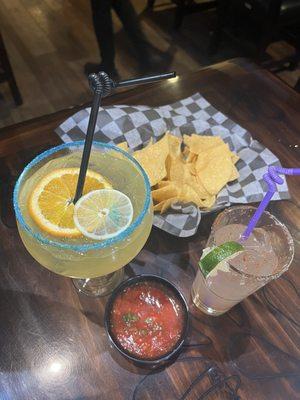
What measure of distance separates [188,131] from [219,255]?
0.62 meters

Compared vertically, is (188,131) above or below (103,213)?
below

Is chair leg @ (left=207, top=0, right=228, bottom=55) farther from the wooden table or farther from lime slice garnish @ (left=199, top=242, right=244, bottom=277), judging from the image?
lime slice garnish @ (left=199, top=242, right=244, bottom=277)

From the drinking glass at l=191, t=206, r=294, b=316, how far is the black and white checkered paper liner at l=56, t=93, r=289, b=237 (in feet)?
0.53

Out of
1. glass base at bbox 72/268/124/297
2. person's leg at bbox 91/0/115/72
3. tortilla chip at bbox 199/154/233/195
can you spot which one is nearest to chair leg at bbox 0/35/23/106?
person's leg at bbox 91/0/115/72

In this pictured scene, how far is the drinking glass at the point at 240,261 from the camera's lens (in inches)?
31.0

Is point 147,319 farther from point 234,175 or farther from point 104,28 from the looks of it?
point 104,28

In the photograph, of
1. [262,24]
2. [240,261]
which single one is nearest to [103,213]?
[240,261]

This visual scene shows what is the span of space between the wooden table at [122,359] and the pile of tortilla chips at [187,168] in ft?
0.31

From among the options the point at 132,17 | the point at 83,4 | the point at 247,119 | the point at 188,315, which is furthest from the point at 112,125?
the point at 83,4

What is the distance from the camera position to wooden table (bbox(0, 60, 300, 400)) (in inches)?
30.4

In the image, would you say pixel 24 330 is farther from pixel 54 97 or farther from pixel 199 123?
pixel 54 97

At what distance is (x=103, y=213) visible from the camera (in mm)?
750

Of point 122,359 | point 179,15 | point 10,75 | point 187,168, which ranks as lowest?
point 10,75

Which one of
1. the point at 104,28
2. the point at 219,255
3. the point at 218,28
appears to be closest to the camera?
the point at 219,255
